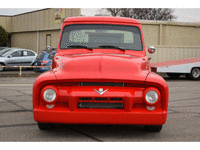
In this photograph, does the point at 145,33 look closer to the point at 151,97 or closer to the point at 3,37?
the point at 3,37

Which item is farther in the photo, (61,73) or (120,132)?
(120,132)

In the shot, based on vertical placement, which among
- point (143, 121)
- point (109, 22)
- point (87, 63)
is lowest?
point (143, 121)

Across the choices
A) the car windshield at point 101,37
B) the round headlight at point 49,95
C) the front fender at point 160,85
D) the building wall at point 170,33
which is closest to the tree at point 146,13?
the building wall at point 170,33

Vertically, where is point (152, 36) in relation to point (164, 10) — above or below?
below

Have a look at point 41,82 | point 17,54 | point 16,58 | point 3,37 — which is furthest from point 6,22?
point 41,82

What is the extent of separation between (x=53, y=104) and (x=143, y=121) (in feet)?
4.12

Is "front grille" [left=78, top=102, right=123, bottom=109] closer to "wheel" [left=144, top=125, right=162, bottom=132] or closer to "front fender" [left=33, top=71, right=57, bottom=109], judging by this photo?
"front fender" [left=33, top=71, right=57, bottom=109]

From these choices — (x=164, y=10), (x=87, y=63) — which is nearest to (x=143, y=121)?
(x=87, y=63)

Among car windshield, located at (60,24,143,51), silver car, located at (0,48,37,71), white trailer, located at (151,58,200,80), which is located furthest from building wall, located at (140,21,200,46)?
car windshield, located at (60,24,143,51)

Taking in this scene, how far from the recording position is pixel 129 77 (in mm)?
4523

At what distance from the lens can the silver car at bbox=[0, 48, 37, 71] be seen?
65.9ft

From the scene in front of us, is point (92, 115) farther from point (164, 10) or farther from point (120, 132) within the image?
point (164, 10)

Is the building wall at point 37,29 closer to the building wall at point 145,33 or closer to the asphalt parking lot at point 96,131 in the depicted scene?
the building wall at point 145,33

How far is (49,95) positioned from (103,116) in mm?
797
